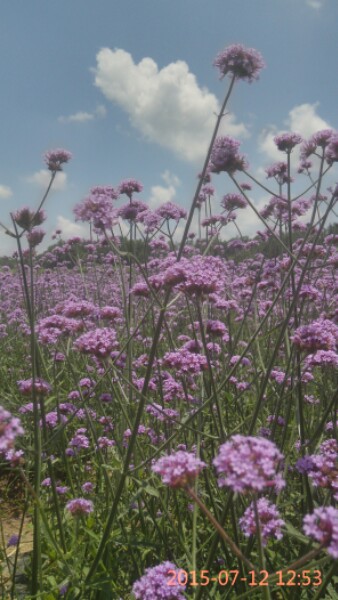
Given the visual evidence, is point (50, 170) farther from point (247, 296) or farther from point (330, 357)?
point (247, 296)

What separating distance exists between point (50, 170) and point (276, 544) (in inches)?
123

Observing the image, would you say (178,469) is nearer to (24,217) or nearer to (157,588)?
(157,588)

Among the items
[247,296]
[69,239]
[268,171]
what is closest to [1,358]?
[69,239]

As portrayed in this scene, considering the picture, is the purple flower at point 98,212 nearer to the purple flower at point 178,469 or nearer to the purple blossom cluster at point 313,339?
the purple blossom cluster at point 313,339

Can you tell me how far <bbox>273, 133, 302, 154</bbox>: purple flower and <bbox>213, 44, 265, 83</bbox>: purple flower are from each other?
28.7 inches

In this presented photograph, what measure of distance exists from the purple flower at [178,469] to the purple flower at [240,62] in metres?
2.38

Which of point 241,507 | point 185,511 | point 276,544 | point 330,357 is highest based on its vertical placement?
point 330,357

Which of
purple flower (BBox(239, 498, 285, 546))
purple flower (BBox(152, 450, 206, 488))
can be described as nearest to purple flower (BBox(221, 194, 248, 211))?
purple flower (BBox(239, 498, 285, 546))

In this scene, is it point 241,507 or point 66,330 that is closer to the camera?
point 241,507

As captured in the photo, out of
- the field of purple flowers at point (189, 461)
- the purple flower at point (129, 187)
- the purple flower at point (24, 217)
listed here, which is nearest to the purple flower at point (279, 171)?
the field of purple flowers at point (189, 461)

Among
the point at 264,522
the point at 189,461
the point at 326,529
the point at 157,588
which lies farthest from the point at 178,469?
the point at 264,522

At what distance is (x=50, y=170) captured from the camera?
12.3 ft

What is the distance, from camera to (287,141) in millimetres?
3562

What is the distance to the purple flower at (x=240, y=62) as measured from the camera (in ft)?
9.44
